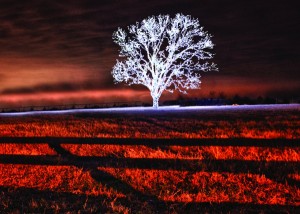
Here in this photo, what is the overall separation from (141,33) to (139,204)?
42.8 m

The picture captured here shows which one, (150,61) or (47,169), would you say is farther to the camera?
(150,61)

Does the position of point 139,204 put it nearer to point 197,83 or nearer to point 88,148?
point 88,148

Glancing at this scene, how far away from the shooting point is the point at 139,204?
7090 millimetres

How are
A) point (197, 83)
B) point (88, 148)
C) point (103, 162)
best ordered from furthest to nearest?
point (197, 83)
point (88, 148)
point (103, 162)

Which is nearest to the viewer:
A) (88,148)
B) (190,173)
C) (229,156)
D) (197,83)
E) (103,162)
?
(103,162)

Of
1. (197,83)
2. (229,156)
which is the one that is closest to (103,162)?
(229,156)

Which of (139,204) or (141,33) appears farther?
(141,33)

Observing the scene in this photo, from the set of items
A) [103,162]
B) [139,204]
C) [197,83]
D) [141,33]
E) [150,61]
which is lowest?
[139,204]

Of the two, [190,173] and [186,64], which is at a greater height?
[186,64]

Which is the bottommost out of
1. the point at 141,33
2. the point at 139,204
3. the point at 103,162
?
the point at 139,204

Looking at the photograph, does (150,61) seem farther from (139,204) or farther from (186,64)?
(139,204)

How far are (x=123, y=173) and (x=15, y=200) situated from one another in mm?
2702

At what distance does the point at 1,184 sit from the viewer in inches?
350

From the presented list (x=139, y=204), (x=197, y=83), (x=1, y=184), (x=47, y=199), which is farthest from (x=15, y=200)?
(x=197, y=83)
